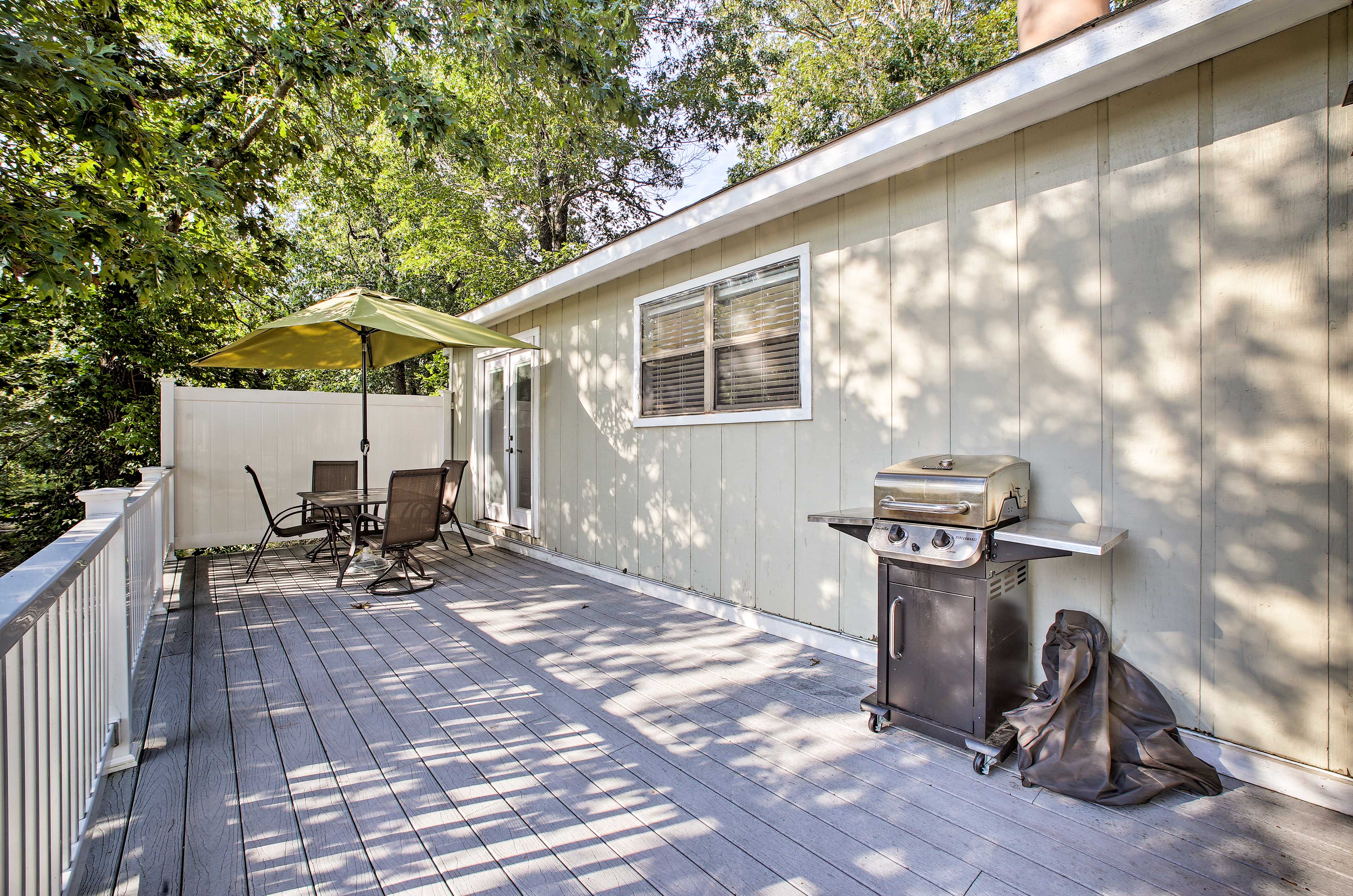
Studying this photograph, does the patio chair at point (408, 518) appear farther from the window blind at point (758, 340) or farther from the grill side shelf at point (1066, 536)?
the grill side shelf at point (1066, 536)

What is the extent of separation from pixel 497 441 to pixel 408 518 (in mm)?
2270

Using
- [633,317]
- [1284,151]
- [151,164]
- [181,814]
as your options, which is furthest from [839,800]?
[151,164]

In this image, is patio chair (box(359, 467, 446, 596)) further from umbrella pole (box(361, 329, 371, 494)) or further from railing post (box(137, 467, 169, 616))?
railing post (box(137, 467, 169, 616))

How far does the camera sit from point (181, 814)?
183 cm

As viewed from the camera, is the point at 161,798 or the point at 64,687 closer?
the point at 64,687

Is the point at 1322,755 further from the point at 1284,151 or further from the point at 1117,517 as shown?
the point at 1284,151

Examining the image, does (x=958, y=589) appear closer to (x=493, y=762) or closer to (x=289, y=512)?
(x=493, y=762)

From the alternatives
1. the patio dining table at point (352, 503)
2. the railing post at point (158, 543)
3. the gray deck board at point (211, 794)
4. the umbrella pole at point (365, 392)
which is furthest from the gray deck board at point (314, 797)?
the umbrella pole at point (365, 392)

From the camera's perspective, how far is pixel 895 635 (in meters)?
2.37

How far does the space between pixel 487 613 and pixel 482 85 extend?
29.1 ft

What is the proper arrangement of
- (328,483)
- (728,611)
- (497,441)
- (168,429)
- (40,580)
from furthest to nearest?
(497,441) < (328,483) < (168,429) < (728,611) < (40,580)

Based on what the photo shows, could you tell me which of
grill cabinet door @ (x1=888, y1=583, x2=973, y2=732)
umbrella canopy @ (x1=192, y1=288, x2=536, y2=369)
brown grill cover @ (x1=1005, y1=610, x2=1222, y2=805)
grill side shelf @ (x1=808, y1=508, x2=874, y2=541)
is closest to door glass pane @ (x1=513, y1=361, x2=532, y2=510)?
umbrella canopy @ (x1=192, y1=288, x2=536, y2=369)

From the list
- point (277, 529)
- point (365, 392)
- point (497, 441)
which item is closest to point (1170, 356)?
point (365, 392)

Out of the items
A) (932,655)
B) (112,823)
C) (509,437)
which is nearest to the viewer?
(112,823)
